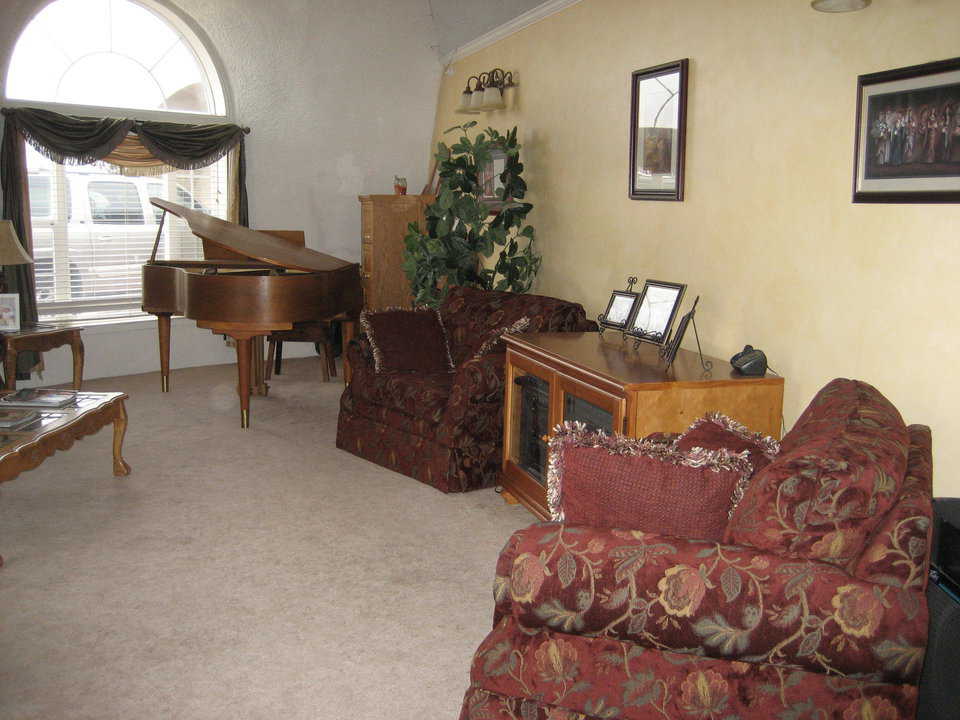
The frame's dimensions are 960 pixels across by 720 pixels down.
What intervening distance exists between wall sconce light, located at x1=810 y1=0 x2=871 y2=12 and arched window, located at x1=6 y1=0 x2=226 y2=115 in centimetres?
525

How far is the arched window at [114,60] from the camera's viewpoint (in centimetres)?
618

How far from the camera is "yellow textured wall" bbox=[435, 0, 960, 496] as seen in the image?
2.79 m

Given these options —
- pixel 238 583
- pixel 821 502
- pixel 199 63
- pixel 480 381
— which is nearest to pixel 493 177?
pixel 480 381

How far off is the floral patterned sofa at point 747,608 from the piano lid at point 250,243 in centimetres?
374

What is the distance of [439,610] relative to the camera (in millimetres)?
2961

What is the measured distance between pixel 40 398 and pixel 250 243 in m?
1.73

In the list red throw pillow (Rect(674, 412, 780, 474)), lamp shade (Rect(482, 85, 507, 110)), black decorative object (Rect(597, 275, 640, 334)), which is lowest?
red throw pillow (Rect(674, 412, 780, 474))

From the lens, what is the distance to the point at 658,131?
13.7ft

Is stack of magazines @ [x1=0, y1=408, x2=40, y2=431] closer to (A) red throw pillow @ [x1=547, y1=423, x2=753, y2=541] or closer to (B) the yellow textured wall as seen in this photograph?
(A) red throw pillow @ [x1=547, y1=423, x2=753, y2=541]

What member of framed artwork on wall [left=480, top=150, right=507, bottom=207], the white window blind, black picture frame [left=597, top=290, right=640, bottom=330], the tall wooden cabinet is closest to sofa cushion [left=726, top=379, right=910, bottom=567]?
black picture frame [left=597, top=290, right=640, bottom=330]

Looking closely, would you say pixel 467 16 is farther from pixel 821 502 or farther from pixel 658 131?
pixel 821 502

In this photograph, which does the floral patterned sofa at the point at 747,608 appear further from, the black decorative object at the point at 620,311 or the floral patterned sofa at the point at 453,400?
the floral patterned sofa at the point at 453,400

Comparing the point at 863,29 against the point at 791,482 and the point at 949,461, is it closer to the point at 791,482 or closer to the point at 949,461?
the point at 949,461

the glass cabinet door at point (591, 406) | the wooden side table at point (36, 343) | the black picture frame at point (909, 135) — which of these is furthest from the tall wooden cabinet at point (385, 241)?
the black picture frame at point (909, 135)
